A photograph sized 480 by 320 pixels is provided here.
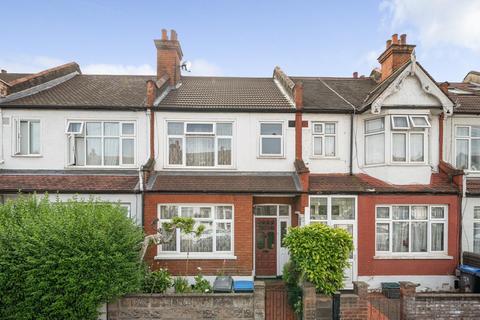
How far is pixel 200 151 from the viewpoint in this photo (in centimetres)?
1177

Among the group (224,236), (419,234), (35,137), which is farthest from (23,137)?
(419,234)

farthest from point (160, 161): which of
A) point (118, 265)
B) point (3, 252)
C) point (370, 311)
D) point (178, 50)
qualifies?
point (370, 311)

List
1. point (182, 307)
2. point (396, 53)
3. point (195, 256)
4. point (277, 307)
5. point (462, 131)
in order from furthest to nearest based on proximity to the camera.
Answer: point (396, 53), point (462, 131), point (195, 256), point (277, 307), point (182, 307)

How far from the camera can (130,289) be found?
7605mm

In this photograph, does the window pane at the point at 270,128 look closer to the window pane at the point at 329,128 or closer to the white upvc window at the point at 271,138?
the white upvc window at the point at 271,138

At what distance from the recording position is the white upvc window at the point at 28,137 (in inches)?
451

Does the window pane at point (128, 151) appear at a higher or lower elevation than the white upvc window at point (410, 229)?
higher

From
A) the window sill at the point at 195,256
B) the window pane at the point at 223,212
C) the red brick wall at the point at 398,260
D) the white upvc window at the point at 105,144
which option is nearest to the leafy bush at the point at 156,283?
the window sill at the point at 195,256

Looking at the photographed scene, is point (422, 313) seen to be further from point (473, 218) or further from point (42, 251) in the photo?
point (42, 251)

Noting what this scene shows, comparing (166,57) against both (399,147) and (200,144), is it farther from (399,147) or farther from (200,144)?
(399,147)

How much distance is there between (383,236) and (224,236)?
239 inches

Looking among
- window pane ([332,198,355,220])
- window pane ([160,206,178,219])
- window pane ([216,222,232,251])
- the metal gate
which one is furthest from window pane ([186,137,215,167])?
the metal gate

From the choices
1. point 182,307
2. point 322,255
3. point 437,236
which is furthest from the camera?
point 437,236

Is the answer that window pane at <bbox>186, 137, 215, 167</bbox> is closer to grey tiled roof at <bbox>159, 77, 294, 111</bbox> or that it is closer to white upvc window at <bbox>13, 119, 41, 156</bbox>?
→ grey tiled roof at <bbox>159, 77, 294, 111</bbox>
